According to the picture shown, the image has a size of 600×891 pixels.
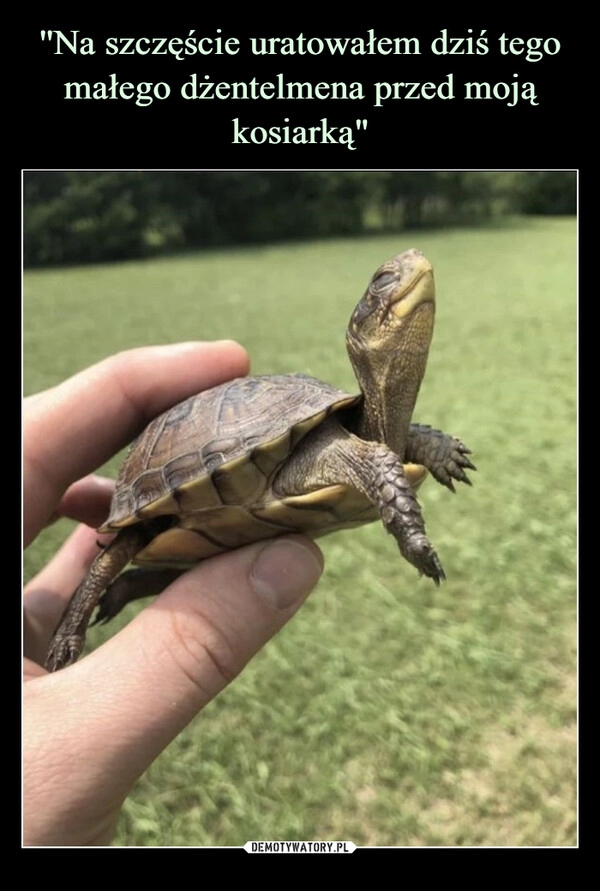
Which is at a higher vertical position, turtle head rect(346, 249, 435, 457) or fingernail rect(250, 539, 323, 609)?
turtle head rect(346, 249, 435, 457)

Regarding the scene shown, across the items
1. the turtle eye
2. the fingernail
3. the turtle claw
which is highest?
the turtle eye

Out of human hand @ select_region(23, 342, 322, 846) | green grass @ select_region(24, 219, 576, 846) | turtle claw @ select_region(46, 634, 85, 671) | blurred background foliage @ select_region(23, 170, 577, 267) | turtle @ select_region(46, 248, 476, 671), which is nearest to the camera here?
human hand @ select_region(23, 342, 322, 846)

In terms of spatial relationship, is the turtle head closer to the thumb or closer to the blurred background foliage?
the thumb

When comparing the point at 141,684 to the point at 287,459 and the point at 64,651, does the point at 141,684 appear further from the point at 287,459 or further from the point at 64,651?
the point at 287,459

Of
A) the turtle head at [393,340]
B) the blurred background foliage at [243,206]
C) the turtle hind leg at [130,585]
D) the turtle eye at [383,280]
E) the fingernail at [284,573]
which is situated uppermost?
the blurred background foliage at [243,206]

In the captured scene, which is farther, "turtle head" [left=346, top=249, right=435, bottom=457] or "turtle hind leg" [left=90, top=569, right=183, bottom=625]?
"turtle hind leg" [left=90, top=569, right=183, bottom=625]

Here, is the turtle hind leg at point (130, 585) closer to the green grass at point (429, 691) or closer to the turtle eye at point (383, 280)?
the green grass at point (429, 691)

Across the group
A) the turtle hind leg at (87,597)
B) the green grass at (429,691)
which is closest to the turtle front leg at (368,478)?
the turtle hind leg at (87,597)


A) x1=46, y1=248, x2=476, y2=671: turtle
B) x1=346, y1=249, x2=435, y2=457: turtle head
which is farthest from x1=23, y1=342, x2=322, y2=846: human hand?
x1=346, y1=249, x2=435, y2=457: turtle head
